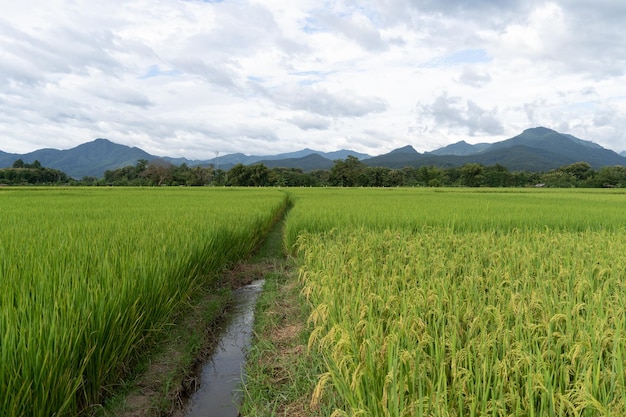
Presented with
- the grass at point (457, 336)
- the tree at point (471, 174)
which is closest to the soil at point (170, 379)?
the grass at point (457, 336)

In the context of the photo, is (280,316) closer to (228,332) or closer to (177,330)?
(228,332)

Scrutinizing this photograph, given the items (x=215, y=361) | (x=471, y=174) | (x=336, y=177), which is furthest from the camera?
(x=336, y=177)

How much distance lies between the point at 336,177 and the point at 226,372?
63.4 m

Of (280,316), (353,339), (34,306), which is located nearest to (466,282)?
(353,339)

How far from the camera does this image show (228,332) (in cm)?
400

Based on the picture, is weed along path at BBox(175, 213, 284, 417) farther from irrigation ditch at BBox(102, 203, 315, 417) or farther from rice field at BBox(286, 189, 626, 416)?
rice field at BBox(286, 189, 626, 416)

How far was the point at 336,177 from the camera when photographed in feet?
216

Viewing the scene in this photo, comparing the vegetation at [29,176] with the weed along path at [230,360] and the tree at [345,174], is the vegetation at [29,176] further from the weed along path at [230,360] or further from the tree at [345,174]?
the weed along path at [230,360]

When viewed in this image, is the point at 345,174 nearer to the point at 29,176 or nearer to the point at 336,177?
the point at 336,177

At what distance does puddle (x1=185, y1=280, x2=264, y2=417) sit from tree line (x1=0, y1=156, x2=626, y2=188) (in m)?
52.8

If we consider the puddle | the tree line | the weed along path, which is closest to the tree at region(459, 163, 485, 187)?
the tree line

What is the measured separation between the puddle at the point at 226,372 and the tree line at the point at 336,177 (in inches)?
2081

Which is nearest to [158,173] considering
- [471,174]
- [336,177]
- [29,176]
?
[29,176]

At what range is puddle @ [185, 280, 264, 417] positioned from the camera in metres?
2.65
